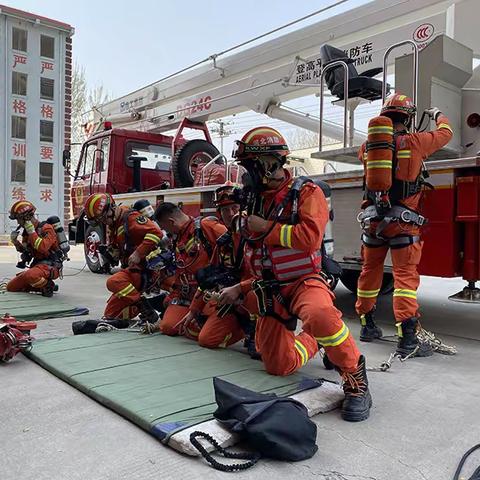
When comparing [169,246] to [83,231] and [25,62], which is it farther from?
[25,62]

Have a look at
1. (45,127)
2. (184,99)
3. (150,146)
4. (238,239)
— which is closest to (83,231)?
(150,146)

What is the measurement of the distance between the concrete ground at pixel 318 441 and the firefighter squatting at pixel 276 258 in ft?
0.75

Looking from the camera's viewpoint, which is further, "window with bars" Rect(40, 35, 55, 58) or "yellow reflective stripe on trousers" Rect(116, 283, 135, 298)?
"window with bars" Rect(40, 35, 55, 58)

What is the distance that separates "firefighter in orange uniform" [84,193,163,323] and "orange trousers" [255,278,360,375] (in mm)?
1722

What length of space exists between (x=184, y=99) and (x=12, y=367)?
622 cm

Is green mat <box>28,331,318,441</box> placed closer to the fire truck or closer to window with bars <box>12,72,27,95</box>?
the fire truck

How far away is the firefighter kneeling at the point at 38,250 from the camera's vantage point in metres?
6.08

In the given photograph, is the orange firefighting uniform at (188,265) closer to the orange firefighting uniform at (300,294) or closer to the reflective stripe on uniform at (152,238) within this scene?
the reflective stripe on uniform at (152,238)

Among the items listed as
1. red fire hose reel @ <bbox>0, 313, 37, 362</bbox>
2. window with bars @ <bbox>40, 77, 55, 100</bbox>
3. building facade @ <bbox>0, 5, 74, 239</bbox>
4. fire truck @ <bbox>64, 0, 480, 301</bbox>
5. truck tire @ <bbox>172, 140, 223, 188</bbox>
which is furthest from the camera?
window with bars @ <bbox>40, 77, 55, 100</bbox>

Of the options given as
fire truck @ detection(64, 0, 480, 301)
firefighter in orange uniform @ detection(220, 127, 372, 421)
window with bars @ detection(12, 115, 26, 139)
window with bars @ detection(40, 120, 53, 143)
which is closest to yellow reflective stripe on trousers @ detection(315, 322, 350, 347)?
firefighter in orange uniform @ detection(220, 127, 372, 421)

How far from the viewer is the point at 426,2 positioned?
5074 mm

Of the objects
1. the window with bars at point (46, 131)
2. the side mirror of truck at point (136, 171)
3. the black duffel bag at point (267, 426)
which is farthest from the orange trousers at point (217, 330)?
the window with bars at point (46, 131)

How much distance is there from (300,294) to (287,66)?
4596 mm

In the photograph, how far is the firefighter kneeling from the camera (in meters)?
6.08
